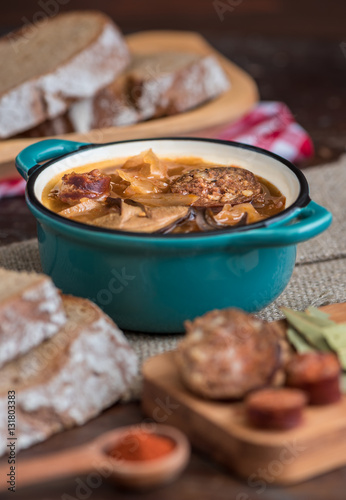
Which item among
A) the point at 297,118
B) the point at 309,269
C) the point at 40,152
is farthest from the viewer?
Answer: the point at 297,118

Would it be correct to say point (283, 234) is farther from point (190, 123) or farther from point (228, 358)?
point (190, 123)

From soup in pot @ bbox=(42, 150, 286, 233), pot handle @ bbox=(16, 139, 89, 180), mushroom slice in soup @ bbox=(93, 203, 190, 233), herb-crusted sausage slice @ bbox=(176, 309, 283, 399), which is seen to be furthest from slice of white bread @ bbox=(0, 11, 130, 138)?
herb-crusted sausage slice @ bbox=(176, 309, 283, 399)

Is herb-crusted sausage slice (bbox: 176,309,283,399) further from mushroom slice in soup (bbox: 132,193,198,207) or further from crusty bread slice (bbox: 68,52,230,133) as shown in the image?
crusty bread slice (bbox: 68,52,230,133)

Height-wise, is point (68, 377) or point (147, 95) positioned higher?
point (68, 377)

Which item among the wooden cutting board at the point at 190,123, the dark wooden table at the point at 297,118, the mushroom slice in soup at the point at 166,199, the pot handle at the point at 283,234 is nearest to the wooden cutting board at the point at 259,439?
the dark wooden table at the point at 297,118

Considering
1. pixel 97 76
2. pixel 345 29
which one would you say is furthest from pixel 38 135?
pixel 345 29

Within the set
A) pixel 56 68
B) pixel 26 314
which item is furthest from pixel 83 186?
pixel 56 68

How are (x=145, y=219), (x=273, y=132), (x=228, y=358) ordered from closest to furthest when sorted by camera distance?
(x=228, y=358) → (x=145, y=219) → (x=273, y=132)
